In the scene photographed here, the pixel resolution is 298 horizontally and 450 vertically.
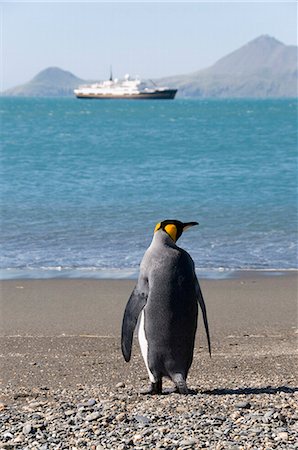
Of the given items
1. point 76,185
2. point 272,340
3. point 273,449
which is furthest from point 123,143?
point 273,449

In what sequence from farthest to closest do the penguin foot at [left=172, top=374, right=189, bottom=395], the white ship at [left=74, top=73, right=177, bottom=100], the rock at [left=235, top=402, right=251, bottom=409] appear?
the white ship at [left=74, top=73, right=177, bottom=100]
the penguin foot at [left=172, top=374, right=189, bottom=395]
the rock at [left=235, top=402, right=251, bottom=409]

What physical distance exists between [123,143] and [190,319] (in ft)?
111

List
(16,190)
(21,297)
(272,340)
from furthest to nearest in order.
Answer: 1. (16,190)
2. (21,297)
3. (272,340)

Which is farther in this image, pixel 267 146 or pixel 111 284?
pixel 267 146

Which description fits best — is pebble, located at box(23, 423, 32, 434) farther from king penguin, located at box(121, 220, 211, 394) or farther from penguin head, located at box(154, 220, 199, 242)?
penguin head, located at box(154, 220, 199, 242)

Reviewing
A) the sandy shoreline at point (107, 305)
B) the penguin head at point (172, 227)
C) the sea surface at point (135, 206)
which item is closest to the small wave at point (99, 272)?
the sea surface at point (135, 206)

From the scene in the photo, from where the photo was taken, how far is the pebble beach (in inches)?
167

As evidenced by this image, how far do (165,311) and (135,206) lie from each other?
1153cm

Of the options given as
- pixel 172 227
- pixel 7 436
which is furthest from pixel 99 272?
pixel 7 436

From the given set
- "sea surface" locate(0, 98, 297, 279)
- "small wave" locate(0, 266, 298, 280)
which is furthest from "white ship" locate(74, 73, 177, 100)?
"small wave" locate(0, 266, 298, 280)

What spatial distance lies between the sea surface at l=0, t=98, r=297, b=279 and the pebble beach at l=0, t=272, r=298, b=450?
1268mm

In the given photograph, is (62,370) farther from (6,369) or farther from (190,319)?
(190,319)

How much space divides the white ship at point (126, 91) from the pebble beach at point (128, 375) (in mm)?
134462

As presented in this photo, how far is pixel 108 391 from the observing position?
206 inches
